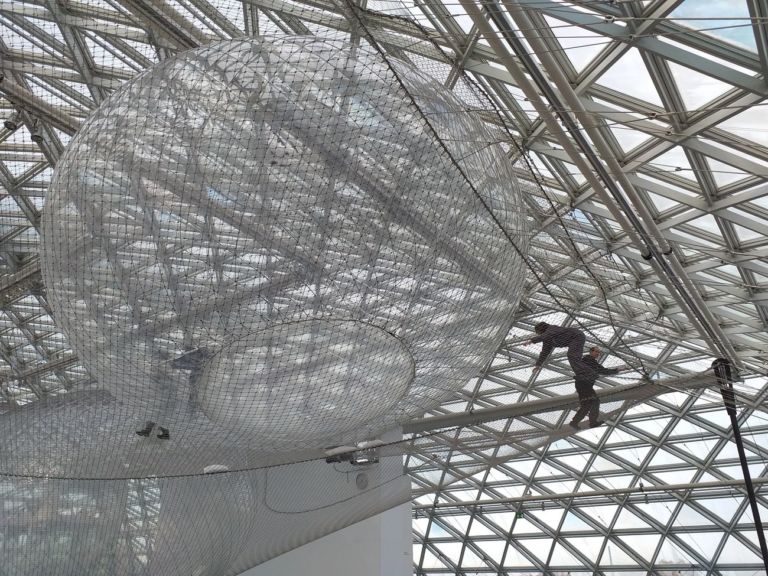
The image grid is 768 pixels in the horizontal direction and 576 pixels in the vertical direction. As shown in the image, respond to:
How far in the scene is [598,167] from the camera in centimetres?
749

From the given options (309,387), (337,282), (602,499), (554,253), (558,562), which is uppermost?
(554,253)

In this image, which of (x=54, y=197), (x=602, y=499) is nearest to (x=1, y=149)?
(x=54, y=197)

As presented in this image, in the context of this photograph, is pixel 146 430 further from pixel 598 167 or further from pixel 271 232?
pixel 598 167

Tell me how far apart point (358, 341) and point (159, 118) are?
1.83m

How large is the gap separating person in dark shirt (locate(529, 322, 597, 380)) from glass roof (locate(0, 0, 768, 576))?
34cm

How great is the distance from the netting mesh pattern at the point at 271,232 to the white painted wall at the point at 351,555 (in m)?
11.2

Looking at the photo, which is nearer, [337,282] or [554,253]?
[337,282]

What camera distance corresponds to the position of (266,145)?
4.19 metres

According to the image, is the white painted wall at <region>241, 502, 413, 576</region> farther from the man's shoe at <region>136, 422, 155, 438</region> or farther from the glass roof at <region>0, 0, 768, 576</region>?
the man's shoe at <region>136, 422, 155, 438</region>

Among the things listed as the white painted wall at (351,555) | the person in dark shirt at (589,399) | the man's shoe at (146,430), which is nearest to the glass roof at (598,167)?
the person in dark shirt at (589,399)

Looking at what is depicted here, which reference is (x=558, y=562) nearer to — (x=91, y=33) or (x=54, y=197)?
(x=91, y=33)

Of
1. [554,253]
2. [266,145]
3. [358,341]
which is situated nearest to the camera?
[266,145]

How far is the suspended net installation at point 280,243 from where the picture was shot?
4.20m

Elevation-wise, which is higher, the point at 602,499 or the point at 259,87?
the point at 602,499
